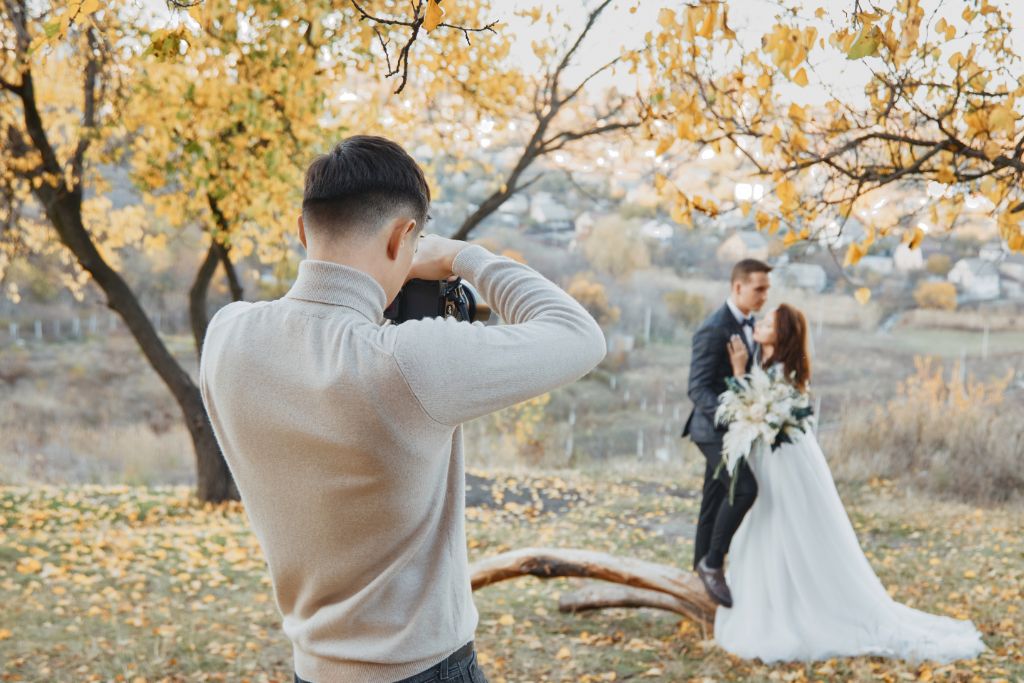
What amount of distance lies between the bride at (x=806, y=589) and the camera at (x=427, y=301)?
3160 mm

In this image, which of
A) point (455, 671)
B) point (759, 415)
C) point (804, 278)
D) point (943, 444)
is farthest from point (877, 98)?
point (804, 278)

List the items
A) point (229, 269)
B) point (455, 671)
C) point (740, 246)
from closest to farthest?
point (455, 671)
point (229, 269)
point (740, 246)

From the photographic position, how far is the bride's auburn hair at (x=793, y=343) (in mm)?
4441

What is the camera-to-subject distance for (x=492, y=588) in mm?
5645

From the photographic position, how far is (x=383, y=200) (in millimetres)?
1192

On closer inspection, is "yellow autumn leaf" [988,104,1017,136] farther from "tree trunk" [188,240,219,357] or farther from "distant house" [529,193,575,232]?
"distant house" [529,193,575,232]

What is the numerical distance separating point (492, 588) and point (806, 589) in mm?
2154

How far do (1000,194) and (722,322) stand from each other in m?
1.96

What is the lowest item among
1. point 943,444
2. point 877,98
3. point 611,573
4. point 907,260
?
point 611,573

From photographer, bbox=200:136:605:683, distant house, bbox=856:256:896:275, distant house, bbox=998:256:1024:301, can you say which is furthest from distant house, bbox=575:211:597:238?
photographer, bbox=200:136:605:683

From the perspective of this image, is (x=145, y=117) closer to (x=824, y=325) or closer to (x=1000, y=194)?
(x=1000, y=194)

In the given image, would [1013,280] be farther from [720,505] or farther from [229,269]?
[229,269]

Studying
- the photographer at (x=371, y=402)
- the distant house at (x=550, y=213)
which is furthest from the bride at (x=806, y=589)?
the distant house at (x=550, y=213)

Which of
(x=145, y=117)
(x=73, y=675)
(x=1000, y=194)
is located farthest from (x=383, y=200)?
(x=145, y=117)
